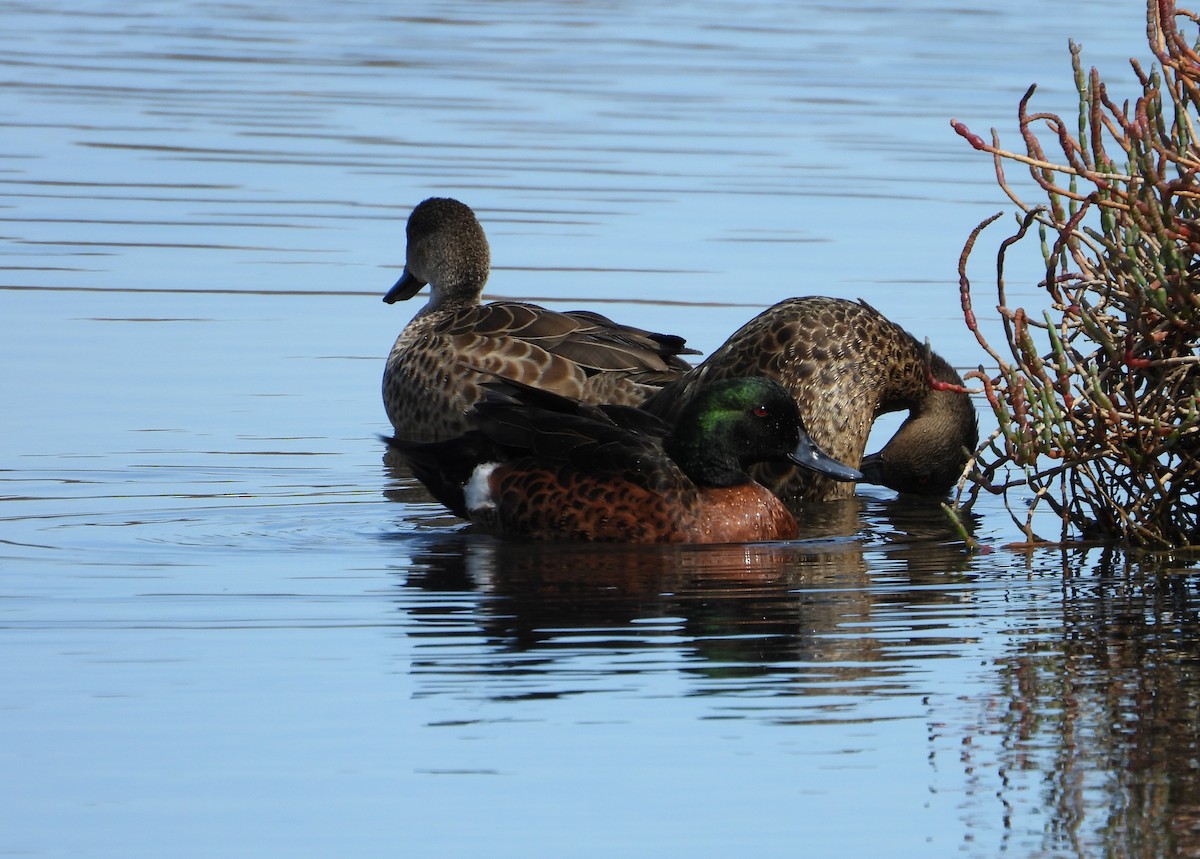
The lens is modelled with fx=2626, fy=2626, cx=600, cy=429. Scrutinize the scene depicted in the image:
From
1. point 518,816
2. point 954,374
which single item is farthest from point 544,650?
Result: point 954,374

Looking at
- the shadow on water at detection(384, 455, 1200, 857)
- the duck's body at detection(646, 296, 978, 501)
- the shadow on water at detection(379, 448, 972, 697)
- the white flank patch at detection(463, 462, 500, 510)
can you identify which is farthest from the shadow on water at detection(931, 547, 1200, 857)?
the duck's body at detection(646, 296, 978, 501)

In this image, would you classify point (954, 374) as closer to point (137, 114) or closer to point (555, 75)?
point (137, 114)

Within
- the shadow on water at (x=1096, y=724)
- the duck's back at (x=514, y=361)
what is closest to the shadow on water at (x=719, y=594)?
the shadow on water at (x=1096, y=724)

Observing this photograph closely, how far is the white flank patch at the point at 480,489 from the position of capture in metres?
8.71

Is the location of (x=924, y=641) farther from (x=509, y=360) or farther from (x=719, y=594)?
(x=509, y=360)

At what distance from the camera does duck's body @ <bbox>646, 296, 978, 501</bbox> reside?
998 centimetres

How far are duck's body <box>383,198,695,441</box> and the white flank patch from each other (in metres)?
2.09

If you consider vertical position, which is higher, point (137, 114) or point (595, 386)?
point (137, 114)

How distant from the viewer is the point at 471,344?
11.5 m

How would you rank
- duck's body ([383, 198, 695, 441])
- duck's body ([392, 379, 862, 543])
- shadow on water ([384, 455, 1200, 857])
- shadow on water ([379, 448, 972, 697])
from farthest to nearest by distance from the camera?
duck's body ([383, 198, 695, 441]), duck's body ([392, 379, 862, 543]), shadow on water ([379, 448, 972, 697]), shadow on water ([384, 455, 1200, 857])

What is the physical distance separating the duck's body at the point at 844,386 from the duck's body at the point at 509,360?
0.58 metres

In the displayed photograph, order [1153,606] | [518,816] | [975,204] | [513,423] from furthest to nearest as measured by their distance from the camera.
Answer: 1. [975,204]
2. [513,423]
3. [1153,606]
4. [518,816]

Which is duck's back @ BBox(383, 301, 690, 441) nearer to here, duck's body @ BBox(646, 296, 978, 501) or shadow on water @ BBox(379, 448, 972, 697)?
duck's body @ BBox(646, 296, 978, 501)

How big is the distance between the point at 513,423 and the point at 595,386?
2202mm
